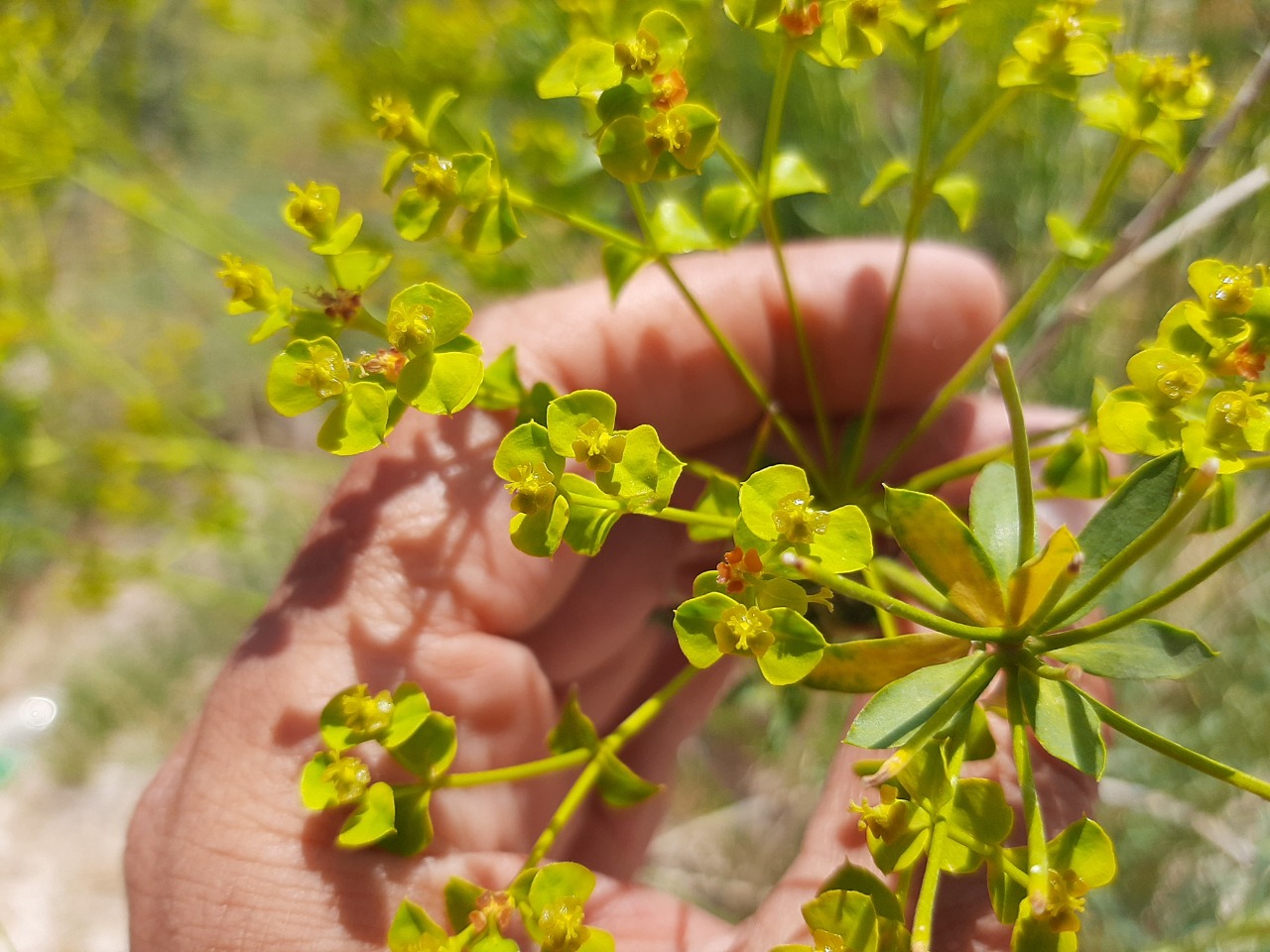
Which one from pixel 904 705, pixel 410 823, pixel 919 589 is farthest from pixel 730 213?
pixel 410 823

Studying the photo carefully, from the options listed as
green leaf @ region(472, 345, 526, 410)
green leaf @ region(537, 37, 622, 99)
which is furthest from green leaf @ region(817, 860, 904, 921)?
green leaf @ region(537, 37, 622, 99)

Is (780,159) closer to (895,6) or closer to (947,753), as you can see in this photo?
(895,6)

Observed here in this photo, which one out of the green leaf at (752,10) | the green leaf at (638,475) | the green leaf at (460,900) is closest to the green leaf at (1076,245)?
the green leaf at (752,10)

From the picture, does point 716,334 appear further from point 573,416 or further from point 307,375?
point 307,375


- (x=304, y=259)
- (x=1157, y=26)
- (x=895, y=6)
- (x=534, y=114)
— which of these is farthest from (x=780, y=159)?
(x=304, y=259)

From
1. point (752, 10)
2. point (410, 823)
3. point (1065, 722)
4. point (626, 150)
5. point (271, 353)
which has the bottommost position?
point (271, 353)

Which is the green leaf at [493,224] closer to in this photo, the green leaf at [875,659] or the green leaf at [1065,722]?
the green leaf at [875,659]
